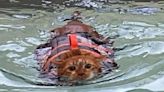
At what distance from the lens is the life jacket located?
5629mm

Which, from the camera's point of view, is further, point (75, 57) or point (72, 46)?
point (72, 46)

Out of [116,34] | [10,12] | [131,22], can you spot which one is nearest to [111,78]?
[116,34]

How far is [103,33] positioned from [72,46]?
6.89ft

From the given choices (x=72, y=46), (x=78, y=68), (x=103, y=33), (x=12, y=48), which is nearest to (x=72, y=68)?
(x=78, y=68)

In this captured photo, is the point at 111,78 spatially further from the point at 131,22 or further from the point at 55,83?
the point at 131,22

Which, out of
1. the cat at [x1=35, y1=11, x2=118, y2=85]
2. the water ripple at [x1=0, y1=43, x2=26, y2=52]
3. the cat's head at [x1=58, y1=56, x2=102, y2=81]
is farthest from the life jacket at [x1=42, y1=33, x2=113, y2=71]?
the water ripple at [x1=0, y1=43, x2=26, y2=52]

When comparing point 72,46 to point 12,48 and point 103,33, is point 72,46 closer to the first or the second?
point 12,48

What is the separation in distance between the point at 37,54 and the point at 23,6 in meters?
2.98

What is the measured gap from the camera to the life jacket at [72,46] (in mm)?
5629

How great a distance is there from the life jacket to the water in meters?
0.27

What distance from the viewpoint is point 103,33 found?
770 centimetres

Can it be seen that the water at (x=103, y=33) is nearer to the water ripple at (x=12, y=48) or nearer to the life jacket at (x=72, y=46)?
the water ripple at (x=12, y=48)

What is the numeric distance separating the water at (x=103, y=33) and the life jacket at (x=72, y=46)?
0.27 metres

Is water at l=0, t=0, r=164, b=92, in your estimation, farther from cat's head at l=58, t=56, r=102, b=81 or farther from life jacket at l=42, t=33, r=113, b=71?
life jacket at l=42, t=33, r=113, b=71
